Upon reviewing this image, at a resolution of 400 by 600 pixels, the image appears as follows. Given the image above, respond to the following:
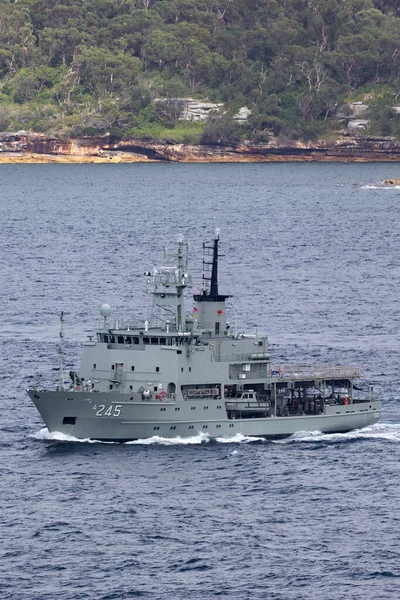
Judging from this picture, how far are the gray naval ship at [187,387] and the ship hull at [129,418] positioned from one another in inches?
2.0

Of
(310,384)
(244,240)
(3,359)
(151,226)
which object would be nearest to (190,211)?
(151,226)

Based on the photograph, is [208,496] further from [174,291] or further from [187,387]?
[174,291]

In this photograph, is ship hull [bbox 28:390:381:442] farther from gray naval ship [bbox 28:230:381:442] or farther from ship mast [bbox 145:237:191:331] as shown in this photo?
ship mast [bbox 145:237:191:331]

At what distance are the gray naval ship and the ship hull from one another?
5 cm

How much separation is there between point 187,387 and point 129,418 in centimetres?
372

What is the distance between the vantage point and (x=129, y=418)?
73.2m

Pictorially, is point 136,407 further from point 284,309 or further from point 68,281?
point 68,281

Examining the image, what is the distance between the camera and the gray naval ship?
73188 millimetres

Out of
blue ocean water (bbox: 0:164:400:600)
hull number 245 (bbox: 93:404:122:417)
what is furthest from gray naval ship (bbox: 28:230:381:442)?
blue ocean water (bbox: 0:164:400:600)

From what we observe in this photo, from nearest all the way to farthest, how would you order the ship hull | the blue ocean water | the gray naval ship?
1. the blue ocean water
2. the ship hull
3. the gray naval ship

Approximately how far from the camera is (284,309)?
373ft

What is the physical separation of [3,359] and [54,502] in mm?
31128

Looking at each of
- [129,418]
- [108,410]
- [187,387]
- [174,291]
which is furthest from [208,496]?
[174,291]

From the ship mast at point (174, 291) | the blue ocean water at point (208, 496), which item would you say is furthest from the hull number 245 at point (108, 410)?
the ship mast at point (174, 291)
